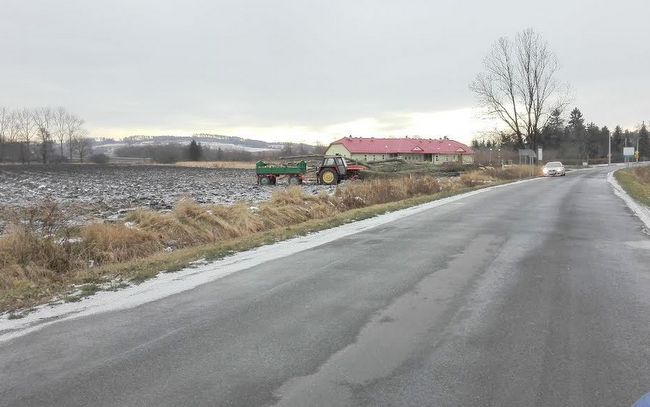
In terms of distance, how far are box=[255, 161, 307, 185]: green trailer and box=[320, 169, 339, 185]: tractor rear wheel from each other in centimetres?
184

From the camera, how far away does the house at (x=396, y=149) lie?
103375 millimetres

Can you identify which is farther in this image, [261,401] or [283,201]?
[283,201]

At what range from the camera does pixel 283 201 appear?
18047mm

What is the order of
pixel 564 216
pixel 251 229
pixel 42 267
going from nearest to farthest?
1. pixel 42 267
2. pixel 251 229
3. pixel 564 216

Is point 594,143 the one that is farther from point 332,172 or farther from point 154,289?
point 154,289

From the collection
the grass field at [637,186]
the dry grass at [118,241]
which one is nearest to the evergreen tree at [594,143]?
the grass field at [637,186]

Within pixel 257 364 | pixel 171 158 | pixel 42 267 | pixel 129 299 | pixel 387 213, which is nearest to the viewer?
pixel 257 364

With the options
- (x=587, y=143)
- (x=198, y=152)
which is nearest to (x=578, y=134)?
(x=587, y=143)

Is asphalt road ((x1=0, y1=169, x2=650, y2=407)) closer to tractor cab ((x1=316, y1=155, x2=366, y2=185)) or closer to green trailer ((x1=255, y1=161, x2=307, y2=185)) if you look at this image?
tractor cab ((x1=316, y1=155, x2=366, y2=185))

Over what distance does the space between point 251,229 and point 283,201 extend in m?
4.01

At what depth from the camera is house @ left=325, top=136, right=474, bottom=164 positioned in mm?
103375

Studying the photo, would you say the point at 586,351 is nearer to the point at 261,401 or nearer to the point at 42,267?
the point at 261,401

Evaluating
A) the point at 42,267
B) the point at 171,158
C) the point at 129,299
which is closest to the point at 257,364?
the point at 129,299

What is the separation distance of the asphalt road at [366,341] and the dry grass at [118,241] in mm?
2025
